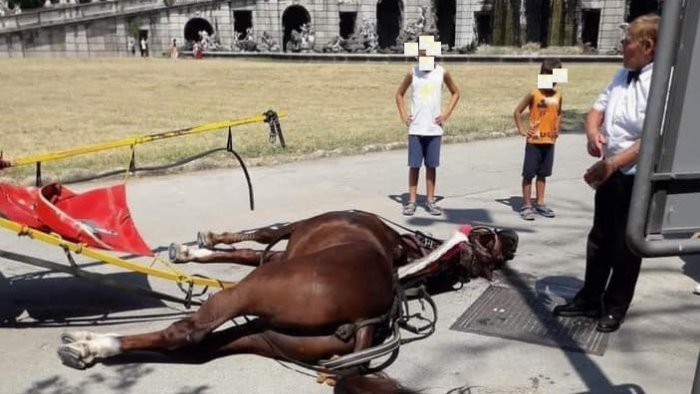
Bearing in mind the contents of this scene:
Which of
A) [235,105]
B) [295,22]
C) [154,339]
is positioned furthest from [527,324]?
[295,22]

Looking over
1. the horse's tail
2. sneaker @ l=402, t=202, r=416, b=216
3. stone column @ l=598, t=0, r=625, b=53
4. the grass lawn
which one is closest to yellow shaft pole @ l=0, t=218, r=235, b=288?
the horse's tail

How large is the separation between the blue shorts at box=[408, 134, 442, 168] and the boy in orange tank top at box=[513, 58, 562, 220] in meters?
0.97

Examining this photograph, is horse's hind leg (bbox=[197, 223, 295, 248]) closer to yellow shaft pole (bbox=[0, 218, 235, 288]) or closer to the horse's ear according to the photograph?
yellow shaft pole (bbox=[0, 218, 235, 288])

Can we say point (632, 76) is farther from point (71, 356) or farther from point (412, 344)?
point (71, 356)

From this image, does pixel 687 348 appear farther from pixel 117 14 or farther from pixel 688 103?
pixel 117 14

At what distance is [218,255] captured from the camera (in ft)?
17.5

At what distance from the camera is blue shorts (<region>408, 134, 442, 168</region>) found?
7.97 meters

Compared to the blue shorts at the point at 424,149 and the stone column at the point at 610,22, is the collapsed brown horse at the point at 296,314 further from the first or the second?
the stone column at the point at 610,22

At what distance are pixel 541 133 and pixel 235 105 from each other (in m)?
13.6

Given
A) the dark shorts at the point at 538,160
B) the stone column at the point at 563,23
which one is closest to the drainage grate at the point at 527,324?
the dark shorts at the point at 538,160

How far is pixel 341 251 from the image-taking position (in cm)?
404

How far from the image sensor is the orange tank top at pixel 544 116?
775cm

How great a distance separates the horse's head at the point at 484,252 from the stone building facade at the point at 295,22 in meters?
47.9

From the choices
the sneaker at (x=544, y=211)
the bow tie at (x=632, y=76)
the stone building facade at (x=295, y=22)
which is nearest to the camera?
the bow tie at (x=632, y=76)
